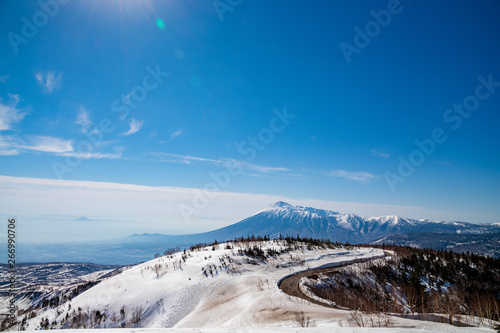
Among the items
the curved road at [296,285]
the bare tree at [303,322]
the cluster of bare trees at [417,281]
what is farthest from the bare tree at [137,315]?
the cluster of bare trees at [417,281]

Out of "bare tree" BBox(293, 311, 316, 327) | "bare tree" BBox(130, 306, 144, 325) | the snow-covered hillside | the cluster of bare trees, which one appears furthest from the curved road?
"bare tree" BBox(130, 306, 144, 325)

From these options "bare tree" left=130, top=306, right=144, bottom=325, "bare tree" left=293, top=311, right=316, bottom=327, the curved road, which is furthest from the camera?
the curved road

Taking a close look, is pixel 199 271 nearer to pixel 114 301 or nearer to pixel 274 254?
pixel 114 301

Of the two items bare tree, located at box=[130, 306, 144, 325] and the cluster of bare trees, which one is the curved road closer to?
the cluster of bare trees

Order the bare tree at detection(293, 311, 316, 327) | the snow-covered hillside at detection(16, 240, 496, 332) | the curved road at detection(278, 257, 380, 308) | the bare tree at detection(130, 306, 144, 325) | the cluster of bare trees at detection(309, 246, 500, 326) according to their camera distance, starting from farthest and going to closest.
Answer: the cluster of bare trees at detection(309, 246, 500, 326)
the curved road at detection(278, 257, 380, 308)
the bare tree at detection(130, 306, 144, 325)
the snow-covered hillside at detection(16, 240, 496, 332)
the bare tree at detection(293, 311, 316, 327)

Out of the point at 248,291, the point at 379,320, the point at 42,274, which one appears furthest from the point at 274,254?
the point at 42,274

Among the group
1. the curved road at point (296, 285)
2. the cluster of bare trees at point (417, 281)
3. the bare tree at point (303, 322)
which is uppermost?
the bare tree at point (303, 322)

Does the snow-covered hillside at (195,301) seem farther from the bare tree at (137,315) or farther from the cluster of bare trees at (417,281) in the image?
the cluster of bare trees at (417,281)

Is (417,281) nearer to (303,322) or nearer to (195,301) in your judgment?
(195,301)
